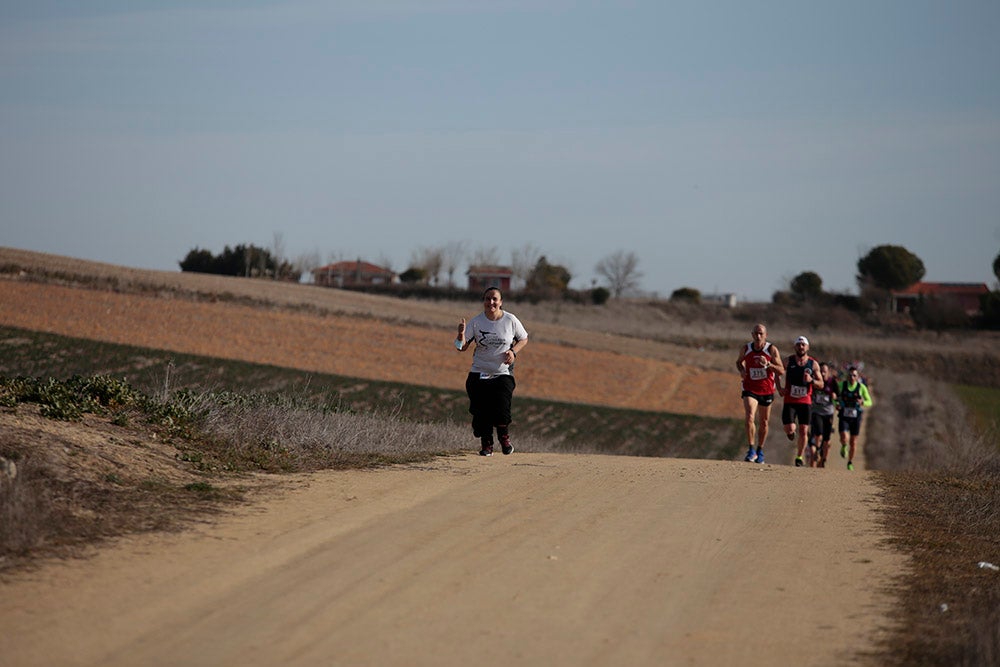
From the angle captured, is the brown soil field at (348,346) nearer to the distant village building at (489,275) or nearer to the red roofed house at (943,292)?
the red roofed house at (943,292)

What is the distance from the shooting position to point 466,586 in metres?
7.62

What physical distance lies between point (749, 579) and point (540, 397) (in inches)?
1524

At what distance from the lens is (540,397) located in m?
46.9

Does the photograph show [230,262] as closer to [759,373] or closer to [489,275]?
[489,275]

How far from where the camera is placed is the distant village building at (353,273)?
153 m

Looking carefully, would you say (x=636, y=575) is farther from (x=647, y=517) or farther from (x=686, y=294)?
(x=686, y=294)

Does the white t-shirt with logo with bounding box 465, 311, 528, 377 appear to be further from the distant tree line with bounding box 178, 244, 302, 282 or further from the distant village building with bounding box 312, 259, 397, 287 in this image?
the distant village building with bounding box 312, 259, 397, 287

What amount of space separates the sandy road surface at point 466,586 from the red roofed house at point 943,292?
110735mm

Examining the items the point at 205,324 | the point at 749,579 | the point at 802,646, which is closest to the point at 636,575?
the point at 749,579

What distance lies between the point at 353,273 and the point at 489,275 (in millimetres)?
22216

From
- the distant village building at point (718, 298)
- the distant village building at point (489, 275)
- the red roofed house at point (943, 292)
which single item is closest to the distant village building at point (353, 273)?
the distant village building at point (489, 275)

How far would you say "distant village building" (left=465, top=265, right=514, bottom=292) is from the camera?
140250 mm

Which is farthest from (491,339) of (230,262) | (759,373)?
(230,262)

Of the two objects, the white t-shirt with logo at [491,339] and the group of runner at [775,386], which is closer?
the white t-shirt with logo at [491,339]
